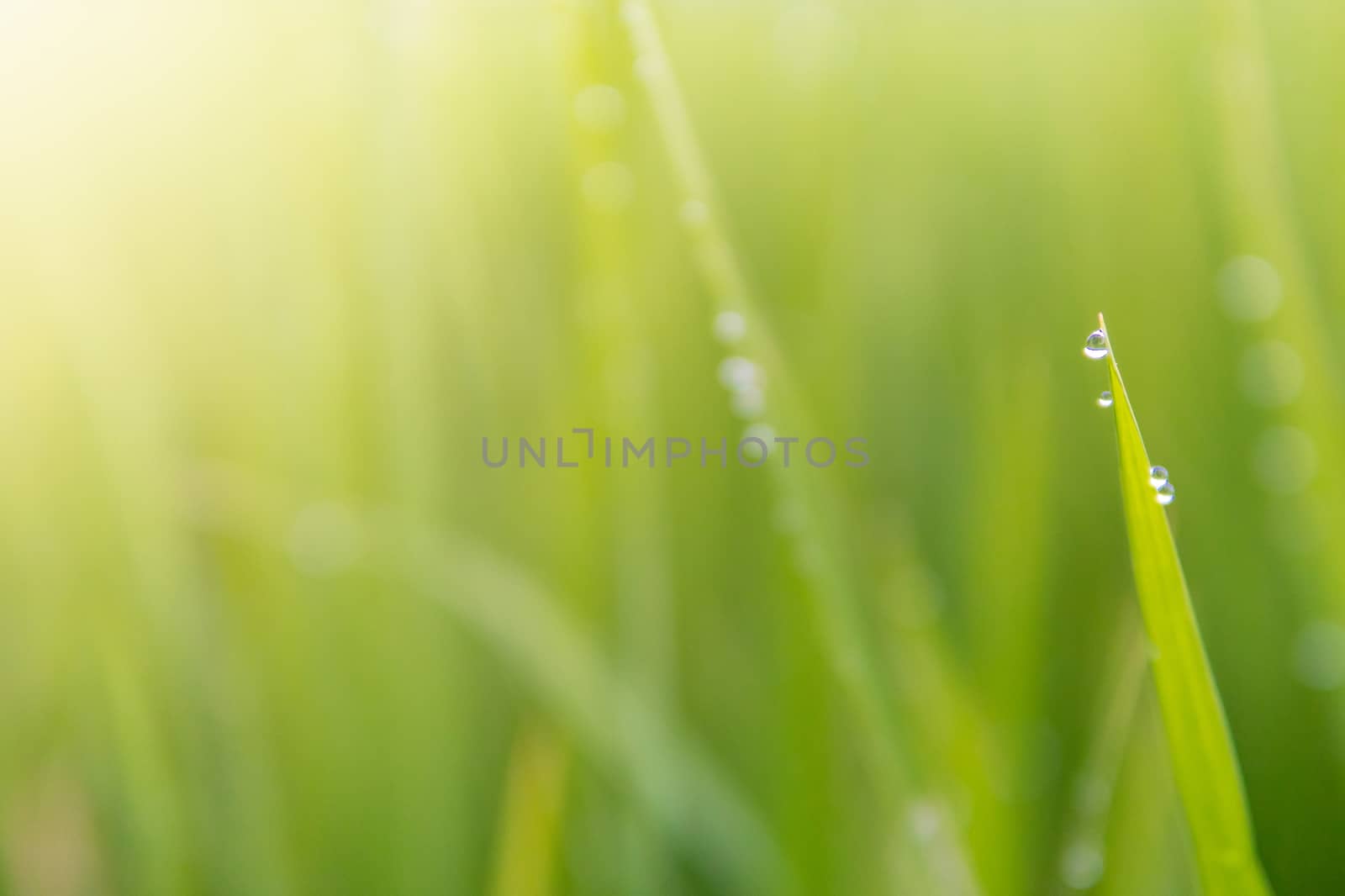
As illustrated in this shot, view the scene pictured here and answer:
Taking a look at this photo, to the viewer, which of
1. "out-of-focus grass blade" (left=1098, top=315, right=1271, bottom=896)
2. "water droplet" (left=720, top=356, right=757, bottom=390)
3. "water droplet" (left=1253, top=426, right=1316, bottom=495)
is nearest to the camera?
"out-of-focus grass blade" (left=1098, top=315, right=1271, bottom=896)

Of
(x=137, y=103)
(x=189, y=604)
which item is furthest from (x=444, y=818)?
(x=137, y=103)

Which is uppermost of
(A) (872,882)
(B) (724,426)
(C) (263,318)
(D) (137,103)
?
(D) (137,103)

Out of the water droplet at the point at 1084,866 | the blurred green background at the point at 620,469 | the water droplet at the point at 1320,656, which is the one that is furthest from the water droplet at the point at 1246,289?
the water droplet at the point at 1084,866

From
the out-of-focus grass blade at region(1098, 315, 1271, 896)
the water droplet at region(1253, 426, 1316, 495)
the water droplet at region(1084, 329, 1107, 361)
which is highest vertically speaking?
the water droplet at region(1084, 329, 1107, 361)

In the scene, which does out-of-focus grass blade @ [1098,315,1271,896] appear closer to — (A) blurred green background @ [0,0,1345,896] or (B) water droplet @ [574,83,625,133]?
(A) blurred green background @ [0,0,1345,896]

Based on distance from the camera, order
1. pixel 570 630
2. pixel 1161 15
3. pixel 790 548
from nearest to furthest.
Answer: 1. pixel 790 548
2. pixel 570 630
3. pixel 1161 15

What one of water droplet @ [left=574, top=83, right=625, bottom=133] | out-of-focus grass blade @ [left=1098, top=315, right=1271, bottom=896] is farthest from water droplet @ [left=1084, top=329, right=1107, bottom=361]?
water droplet @ [left=574, top=83, right=625, bottom=133]

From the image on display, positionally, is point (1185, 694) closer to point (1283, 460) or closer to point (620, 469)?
point (620, 469)

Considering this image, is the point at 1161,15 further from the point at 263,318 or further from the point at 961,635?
the point at 263,318
